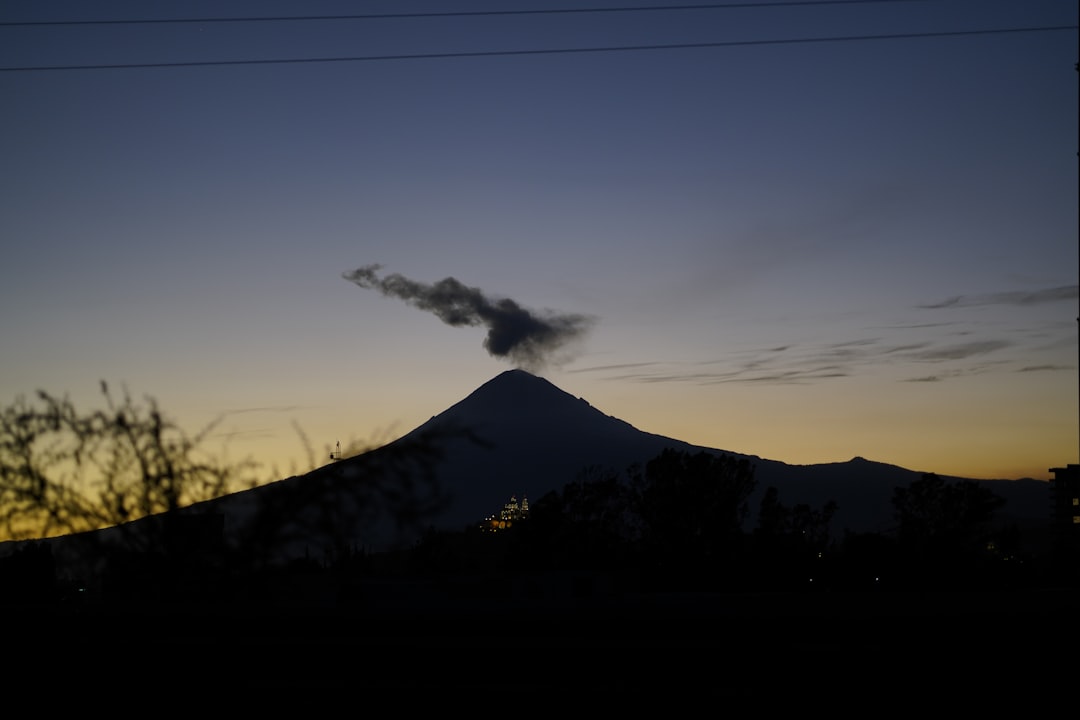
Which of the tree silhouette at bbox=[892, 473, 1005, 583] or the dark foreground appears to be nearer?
the dark foreground

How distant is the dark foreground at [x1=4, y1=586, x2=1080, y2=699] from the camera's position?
7.59 metres

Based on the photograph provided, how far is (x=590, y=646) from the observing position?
26.5 ft

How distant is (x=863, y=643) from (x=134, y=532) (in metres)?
7.35

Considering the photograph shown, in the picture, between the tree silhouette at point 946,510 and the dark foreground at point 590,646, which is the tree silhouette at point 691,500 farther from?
the dark foreground at point 590,646

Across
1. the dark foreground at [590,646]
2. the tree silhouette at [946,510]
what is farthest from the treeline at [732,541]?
the dark foreground at [590,646]

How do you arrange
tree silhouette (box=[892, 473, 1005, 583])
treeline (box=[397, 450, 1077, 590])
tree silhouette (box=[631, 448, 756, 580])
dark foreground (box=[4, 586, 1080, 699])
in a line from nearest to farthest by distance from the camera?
1. dark foreground (box=[4, 586, 1080, 699])
2. treeline (box=[397, 450, 1077, 590])
3. tree silhouette (box=[631, 448, 756, 580])
4. tree silhouette (box=[892, 473, 1005, 583])

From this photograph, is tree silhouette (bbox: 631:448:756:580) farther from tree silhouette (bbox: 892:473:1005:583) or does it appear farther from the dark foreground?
the dark foreground

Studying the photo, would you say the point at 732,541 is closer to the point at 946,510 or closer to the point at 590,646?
the point at 946,510

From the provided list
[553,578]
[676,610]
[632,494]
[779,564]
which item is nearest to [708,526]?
[632,494]

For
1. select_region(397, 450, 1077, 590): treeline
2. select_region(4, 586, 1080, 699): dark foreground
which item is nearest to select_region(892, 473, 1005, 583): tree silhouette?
select_region(397, 450, 1077, 590): treeline

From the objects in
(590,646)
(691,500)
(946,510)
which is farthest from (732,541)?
(590,646)

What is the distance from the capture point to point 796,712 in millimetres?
6918

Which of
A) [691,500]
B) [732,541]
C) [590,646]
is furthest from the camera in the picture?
[691,500]

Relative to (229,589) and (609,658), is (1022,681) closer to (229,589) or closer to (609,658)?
(609,658)
